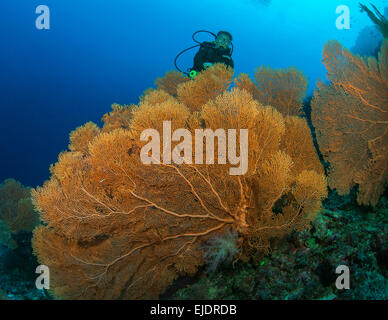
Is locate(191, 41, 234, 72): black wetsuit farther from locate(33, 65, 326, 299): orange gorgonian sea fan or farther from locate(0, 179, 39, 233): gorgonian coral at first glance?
locate(0, 179, 39, 233): gorgonian coral

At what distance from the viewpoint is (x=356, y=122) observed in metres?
3.60

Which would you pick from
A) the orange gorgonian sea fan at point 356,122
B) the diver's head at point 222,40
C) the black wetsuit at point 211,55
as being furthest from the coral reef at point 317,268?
the diver's head at point 222,40

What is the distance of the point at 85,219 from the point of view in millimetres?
2938

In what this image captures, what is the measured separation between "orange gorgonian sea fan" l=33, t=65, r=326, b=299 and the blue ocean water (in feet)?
168

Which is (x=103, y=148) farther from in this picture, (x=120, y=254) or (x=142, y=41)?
(x=142, y=41)

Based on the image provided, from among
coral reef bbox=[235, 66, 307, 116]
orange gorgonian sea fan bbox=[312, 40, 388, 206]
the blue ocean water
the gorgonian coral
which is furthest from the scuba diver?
the blue ocean water

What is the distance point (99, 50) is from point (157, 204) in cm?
10926

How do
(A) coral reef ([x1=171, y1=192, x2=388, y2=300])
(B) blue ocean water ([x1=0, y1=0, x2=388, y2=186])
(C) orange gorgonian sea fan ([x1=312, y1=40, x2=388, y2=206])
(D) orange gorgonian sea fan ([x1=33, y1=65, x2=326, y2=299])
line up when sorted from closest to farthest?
(A) coral reef ([x1=171, y1=192, x2=388, y2=300])
(D) orange gorgonian sea fan ([x1=33, y1=65, x2=326, y2=299])
(C) orange gorgonian sea fan ([x1=312, y1=40, x2=388, y2=206])
(B) blue ocean water ([x1=0, y1=0, x2=388, y2=186])

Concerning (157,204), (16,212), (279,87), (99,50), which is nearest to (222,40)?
(279,87)

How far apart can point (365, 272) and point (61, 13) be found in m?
121

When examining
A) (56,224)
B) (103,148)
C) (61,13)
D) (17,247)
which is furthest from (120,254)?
(61,13)

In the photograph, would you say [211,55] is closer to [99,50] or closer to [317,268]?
[317,268]

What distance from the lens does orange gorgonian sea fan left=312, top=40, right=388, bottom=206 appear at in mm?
3426

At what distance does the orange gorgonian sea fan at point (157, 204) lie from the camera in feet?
9.27
